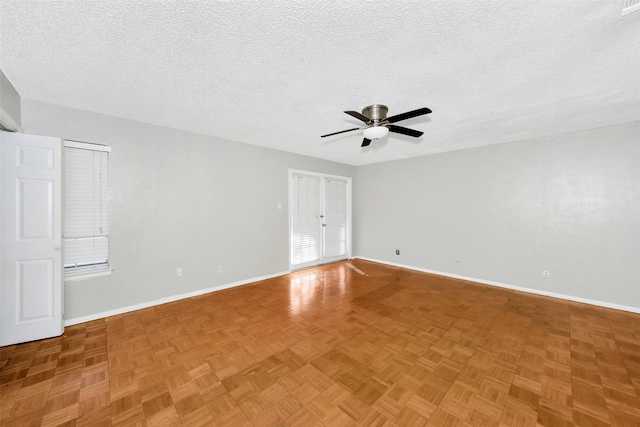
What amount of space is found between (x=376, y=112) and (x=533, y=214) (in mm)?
3435

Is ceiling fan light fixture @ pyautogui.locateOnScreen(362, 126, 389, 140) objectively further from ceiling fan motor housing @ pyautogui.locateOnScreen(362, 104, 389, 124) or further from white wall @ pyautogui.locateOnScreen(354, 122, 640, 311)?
white wall @ pyautogui.locateOnScreen(354, 122, 640, 311)

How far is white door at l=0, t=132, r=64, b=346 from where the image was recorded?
7.72 feet

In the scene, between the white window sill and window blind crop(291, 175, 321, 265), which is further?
window blind crop(291, 175, 321, 265)

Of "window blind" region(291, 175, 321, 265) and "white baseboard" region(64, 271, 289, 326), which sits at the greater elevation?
"window blind" region(291, 175, 321, 265)

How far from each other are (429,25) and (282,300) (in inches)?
139

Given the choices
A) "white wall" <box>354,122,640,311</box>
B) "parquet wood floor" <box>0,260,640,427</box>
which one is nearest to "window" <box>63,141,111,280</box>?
"parquet wood floor" <box>0,260,640,427</box>

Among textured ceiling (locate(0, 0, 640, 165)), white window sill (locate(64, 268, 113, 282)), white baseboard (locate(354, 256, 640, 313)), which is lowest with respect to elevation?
white baseboard (locate(354, 256, 640, 313))

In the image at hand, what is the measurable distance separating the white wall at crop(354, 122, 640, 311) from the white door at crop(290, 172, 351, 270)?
1.32m

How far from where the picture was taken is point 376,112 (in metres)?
2.68

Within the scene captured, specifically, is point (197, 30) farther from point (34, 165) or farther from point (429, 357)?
point (429, 357)

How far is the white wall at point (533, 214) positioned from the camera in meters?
3.29

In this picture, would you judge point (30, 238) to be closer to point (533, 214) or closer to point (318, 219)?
point (318, 219)

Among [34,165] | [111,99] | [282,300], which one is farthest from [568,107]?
[34,165]

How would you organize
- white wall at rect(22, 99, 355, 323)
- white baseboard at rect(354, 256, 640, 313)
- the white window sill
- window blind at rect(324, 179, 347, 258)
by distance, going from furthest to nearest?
window blind at rect(324, 179, 347, 258)
white baseboard at rect(354, 256, 640, 313)
white wall at rect(22, 99, 355, 323)
the white window sill
